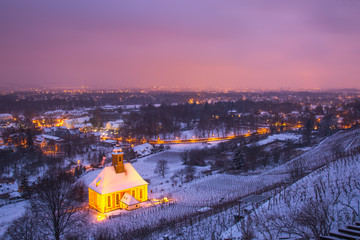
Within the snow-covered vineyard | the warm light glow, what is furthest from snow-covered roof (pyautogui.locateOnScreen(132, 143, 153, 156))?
the warm light glow

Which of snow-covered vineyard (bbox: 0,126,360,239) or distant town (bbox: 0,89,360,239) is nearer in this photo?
snow-covered vineyard (bbox: 0,126,360,239)

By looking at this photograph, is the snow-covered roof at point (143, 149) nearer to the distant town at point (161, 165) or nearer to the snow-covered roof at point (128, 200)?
the distant town at point (161, 165)

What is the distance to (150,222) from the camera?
11.3 m

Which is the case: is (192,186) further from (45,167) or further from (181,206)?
(45,167)

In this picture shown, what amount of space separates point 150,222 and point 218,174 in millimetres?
8866

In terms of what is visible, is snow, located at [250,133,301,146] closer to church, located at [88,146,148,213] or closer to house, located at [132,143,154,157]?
house, located at [132,143,154,157]

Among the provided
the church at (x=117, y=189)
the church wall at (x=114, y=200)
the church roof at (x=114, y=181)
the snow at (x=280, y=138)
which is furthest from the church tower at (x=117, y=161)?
the snow at (x=280, y=138)

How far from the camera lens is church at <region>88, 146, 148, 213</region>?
1376 cm

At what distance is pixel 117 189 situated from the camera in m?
14.2

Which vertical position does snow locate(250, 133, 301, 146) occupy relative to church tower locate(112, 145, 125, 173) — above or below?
below

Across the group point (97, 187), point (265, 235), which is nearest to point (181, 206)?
point (97, 187)


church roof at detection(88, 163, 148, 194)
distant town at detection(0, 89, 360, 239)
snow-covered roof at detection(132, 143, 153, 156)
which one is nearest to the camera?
distant town at detection(0, 89, 360, 239)

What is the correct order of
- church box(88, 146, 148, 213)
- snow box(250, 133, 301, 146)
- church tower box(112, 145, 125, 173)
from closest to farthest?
church box(88, 146, 148, 213), church tower box(112, 145, 125, 173), snow box(250, 133, 301, 146)

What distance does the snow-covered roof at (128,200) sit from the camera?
45.2ft
